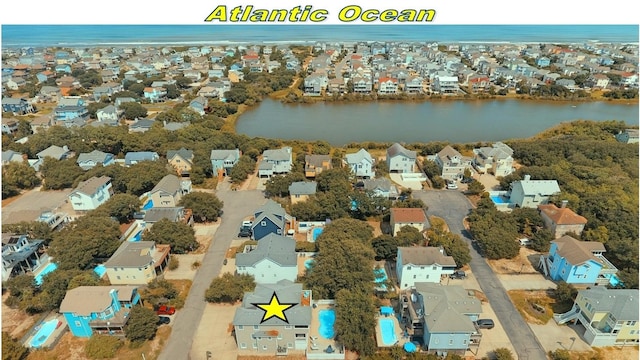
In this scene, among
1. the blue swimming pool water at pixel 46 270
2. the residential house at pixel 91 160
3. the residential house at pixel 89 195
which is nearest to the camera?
the blue swimming pool water at pixel 46 270

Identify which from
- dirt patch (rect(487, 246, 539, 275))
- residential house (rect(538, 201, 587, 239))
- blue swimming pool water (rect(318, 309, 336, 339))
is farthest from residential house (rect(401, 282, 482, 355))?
residential house (rect(538, 201, 587, 239))

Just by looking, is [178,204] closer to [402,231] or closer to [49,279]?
[49,279]

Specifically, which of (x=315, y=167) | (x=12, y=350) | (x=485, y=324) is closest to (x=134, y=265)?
(x=12, y=350)

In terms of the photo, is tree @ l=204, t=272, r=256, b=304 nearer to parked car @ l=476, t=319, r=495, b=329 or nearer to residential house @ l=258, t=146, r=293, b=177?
parked car @ l=476, t=319, r=495, b=329

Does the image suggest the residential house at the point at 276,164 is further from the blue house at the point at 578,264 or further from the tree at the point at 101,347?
the blue house at the point at 578,264

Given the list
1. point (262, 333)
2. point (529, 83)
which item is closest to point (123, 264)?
point (262, 333)

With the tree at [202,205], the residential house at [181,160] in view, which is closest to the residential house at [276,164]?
the residential house at [181,160]

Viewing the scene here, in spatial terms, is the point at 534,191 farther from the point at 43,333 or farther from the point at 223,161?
the point at 43,333
